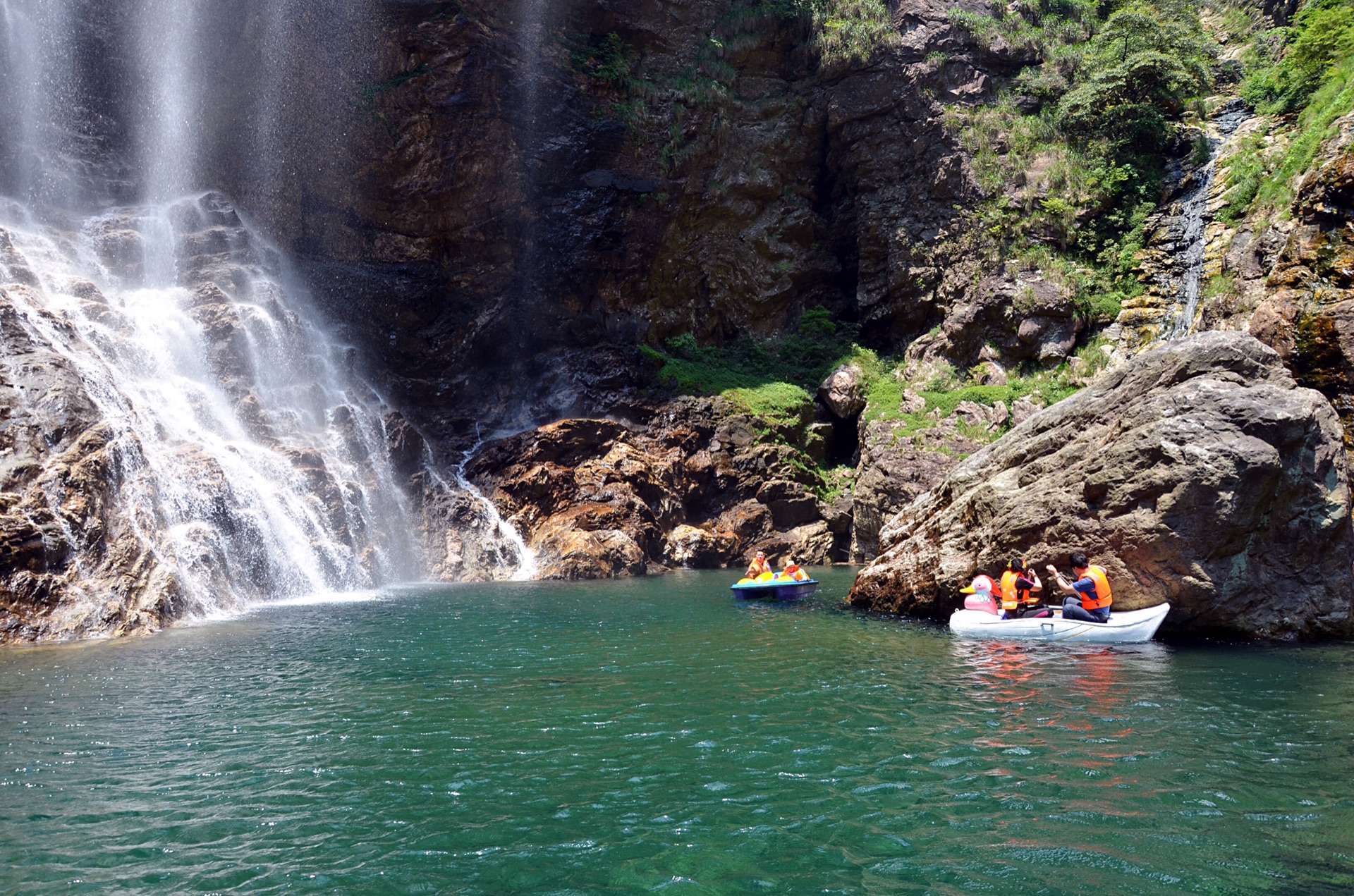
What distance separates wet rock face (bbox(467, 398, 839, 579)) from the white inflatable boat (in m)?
13.9

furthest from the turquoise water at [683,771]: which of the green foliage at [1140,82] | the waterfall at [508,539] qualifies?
the green foliage at [1140,82]

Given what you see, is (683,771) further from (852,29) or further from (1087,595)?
(852,29)

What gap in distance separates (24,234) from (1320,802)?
3344cm

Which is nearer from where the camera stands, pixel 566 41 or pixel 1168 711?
pixel 1168 711

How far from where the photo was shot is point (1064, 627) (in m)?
12.7

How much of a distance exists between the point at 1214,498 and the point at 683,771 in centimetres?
917

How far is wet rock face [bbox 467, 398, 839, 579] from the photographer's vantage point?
2661 centimetres

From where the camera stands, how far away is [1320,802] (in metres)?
5.71

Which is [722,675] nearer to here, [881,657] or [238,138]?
[881,657]

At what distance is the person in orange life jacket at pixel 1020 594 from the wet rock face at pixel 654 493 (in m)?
14.2

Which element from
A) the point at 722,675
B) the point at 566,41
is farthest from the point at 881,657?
the point at 566,41

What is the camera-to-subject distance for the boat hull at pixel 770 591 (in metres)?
18.7

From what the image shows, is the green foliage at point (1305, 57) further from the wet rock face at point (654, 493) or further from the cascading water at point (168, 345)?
the cascading water at point (168, 345)

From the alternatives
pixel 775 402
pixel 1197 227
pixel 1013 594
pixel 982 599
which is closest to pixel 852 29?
pixel 1197 227
